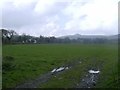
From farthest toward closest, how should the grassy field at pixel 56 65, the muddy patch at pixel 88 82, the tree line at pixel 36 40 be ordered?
the tree line at pixel 36 40 < the grassy field at pixel 56 65 < the muddy patch at pixel 88 82

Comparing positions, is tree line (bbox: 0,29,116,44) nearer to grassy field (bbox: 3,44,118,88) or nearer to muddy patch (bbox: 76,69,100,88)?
grassy field (bbox: 3,44,118,88)

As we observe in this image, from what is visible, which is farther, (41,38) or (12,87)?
(41,38)

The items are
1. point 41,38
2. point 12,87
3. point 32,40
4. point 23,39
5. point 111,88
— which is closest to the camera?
point 111,88

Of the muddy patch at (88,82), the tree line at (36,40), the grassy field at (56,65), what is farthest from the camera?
the tree line at (36,40)

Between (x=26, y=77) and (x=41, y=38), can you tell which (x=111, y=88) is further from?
(x=41, y=38)

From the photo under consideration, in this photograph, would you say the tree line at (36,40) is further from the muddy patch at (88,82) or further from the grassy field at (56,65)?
the muddy patch at (88,82)

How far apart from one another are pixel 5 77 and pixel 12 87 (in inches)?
142

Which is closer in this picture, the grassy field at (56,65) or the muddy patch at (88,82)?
the muddy patch at (88,82)

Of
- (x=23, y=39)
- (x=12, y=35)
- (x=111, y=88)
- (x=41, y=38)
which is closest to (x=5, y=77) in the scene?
(x=111, y=88)

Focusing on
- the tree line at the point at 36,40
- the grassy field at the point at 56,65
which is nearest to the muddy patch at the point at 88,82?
the grassy field at the point at 56,65

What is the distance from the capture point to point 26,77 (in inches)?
769

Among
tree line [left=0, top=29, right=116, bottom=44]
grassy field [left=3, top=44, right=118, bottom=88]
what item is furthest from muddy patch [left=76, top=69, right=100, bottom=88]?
tree line [left=0, top=29, right=116, bottom=44]

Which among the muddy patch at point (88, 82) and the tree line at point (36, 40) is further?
the tree line at point (36, 40)

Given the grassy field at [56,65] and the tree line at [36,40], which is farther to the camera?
the tree line at [36,40]
